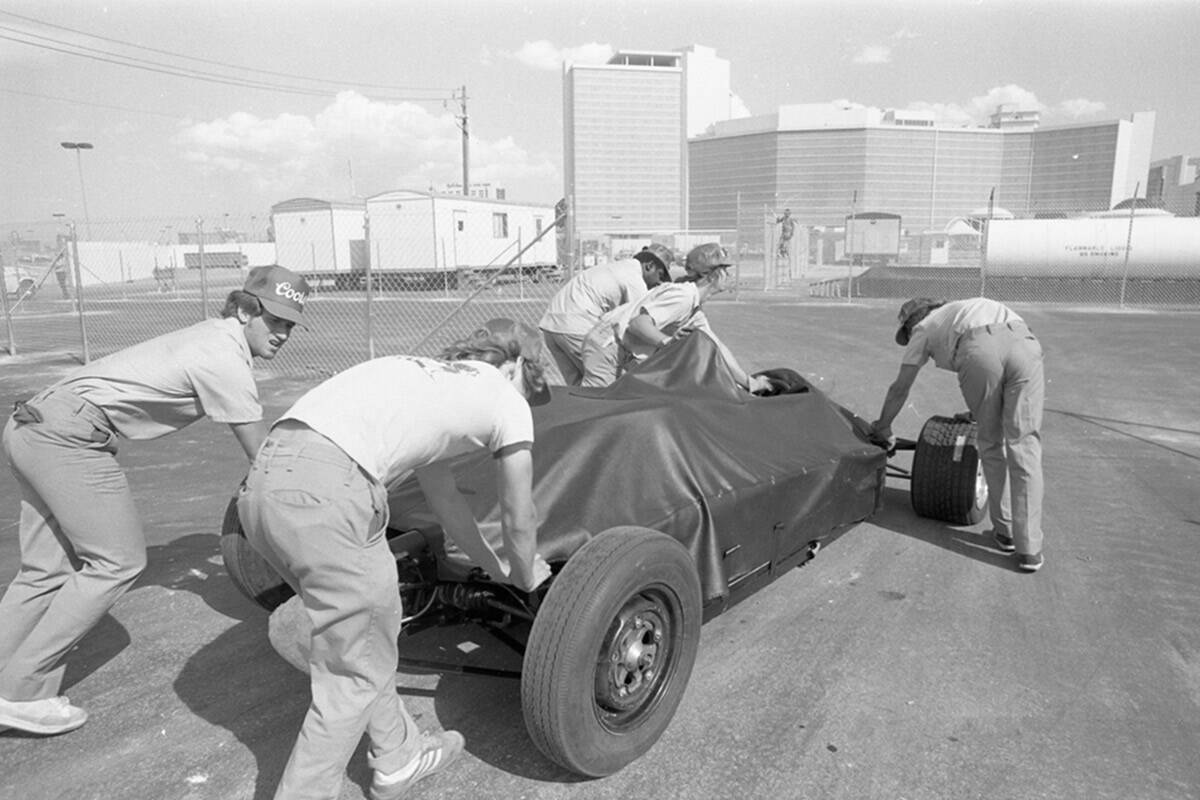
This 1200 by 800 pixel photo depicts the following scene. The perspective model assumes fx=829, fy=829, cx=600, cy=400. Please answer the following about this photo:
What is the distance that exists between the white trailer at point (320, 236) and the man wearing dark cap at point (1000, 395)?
27649mm

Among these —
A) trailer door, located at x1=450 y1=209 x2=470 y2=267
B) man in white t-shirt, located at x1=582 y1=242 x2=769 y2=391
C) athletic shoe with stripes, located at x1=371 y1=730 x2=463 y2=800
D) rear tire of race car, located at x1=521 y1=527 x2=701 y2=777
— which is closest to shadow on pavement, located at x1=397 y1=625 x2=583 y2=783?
athletic shoe with stripes, located at x1=371 y1=730 x2=463 y2=800

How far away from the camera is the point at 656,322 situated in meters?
5.32

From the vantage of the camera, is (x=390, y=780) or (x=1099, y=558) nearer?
(x=390, y=780)

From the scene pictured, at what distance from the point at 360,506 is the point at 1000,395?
3.79m

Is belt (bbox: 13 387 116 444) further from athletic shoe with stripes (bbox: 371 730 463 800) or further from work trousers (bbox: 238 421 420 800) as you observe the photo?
athletic shoe with stripes (bbox: 371 730 463 800)

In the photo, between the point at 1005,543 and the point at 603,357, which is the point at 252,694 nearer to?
the point at 603,357

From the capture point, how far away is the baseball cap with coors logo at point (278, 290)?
3.10 m

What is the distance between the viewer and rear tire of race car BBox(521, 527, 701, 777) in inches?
98.4

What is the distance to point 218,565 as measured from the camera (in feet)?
15.7

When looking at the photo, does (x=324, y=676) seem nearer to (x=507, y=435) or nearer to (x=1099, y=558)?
(x=507, y=435)

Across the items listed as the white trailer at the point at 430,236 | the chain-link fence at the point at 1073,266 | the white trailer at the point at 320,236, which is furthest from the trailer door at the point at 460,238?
the chain-link fence at the point at 1073,266

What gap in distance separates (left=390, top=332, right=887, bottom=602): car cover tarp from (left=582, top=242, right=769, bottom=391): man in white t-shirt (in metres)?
0.70

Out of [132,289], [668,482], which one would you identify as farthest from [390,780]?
[132,289]

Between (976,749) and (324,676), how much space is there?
7.34ft
